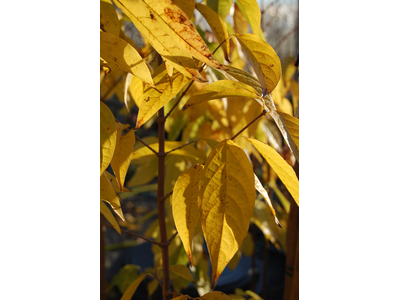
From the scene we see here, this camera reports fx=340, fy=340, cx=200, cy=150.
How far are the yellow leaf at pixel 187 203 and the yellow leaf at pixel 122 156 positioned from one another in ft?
0.16

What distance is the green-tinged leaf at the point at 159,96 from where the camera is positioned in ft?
0.90

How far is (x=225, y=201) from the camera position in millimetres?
261

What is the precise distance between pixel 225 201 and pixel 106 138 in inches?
4.2

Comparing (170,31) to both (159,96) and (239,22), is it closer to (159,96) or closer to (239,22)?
(159,96)

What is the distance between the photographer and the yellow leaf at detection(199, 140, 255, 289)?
251 millimetres

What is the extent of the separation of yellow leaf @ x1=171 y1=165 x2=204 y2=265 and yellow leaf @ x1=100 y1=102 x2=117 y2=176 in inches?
3.0

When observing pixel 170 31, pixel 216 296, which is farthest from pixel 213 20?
pixel 216 296

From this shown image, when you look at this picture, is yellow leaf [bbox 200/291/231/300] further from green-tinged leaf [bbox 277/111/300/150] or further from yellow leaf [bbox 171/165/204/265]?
green-tinged leaf [bbox 277/111/300/150]

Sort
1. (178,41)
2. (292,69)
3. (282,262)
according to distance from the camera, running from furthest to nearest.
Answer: (282,262) → (292,69) → (178,41)
